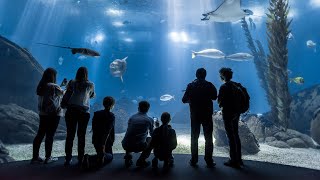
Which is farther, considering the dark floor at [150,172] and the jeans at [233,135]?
the jeans at [233,135]

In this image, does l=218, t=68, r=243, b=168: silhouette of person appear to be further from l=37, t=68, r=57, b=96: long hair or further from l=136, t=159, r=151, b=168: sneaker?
l=37, t=68, r=57, b=96: long hair

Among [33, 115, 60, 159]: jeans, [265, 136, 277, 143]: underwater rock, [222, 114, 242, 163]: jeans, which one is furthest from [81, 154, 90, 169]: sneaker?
[265, 136, 277, 143]: underwater rock

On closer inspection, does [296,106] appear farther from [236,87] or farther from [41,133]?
[41,133]

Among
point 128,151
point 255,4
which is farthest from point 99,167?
point 255,4

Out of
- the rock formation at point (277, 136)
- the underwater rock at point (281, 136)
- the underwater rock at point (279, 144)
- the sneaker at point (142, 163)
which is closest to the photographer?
the sneaker at point (142, 163)

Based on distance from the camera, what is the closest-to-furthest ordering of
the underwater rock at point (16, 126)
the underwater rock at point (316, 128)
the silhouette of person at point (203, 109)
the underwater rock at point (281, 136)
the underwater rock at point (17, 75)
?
the silhouette of person at point (203, 109) < the underwater rock at point (281, 136) < the underwater rock at point (16, 126) < the underwater rock at point (316, 128) < the underwater rock at point (17, 75)

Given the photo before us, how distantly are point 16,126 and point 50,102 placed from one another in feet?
24.5

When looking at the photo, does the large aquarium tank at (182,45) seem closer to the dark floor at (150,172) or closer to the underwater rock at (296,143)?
the underwater rock at (296,143)

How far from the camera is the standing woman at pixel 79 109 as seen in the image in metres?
4.56

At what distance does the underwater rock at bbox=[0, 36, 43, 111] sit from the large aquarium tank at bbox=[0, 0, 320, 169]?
5cm

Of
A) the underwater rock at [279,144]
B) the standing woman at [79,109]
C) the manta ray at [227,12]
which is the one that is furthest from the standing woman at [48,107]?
the underwater rock at [279,144]

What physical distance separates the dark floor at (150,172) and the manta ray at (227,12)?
22.4ft

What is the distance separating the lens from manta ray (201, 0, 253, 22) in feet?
32.8

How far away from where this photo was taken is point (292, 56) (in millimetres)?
46562
